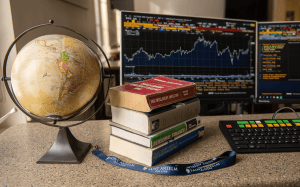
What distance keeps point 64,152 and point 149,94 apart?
0.32 m

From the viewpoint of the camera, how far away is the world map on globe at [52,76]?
0.53 m

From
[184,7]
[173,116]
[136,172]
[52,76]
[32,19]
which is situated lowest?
[136,172]

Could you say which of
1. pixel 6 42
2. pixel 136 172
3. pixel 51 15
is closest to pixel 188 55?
Result: pixel 136 172

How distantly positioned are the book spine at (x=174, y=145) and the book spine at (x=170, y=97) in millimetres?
124

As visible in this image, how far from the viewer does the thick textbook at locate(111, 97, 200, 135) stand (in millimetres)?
578

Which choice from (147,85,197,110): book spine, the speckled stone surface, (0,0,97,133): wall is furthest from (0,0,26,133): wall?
(147,85,197,110): book spine

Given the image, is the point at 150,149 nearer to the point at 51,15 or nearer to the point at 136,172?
the point at 136,172

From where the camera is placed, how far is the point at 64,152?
0.62 m

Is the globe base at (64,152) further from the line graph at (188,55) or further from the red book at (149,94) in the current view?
the line graph at (188,55)

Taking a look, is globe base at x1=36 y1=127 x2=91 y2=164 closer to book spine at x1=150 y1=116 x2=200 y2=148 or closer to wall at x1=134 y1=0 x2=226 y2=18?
book spine at x1=150 y1=116 x2=200 y2=148

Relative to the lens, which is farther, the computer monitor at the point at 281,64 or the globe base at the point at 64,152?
the computer monitor at the point at 281,64

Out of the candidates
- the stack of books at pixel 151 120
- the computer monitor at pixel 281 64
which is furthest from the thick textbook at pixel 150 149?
the computer monitor at pixel 281 64

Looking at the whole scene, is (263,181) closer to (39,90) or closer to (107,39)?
(39,90)

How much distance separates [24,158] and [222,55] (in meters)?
0.93
